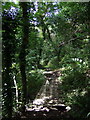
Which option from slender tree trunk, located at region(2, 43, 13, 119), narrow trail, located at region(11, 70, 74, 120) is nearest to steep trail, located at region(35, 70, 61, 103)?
narrow trail, located at region(11, 70, 74, 120)

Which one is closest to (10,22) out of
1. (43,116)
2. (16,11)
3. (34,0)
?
(16,11)

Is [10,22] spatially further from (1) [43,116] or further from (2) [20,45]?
(1) [43,116]

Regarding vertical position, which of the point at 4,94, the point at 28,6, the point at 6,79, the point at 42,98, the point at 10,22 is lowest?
the point at 42,98

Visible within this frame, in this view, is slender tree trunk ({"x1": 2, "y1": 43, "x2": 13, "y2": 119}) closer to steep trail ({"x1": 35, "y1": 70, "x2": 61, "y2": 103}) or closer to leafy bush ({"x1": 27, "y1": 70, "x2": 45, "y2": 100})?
steep trail ({"x1": 35, "y1": 70, "x2": 61, "y2": 103})

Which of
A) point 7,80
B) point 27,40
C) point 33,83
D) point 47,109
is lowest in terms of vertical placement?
point 47,109

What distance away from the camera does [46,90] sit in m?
6.15

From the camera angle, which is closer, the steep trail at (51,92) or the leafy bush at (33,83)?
the steep trail at (51,92)

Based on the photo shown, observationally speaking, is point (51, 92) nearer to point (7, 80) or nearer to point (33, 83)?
point (33, 83)

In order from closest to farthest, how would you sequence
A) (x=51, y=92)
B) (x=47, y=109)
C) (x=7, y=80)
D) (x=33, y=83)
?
(x=7, y=80), (x=47, y=109), (x=51, y=92), (x=33, y=83)

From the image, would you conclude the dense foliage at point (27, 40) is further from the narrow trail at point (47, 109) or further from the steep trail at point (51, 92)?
the steep trail at point (51, 92)

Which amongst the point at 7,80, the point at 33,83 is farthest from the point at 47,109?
the point at 33,83

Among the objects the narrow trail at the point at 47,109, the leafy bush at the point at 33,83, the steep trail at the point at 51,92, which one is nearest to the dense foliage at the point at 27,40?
the narrow trail at the point at 47,109

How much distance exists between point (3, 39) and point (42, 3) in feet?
7.71

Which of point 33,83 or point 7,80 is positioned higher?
point 7,80
